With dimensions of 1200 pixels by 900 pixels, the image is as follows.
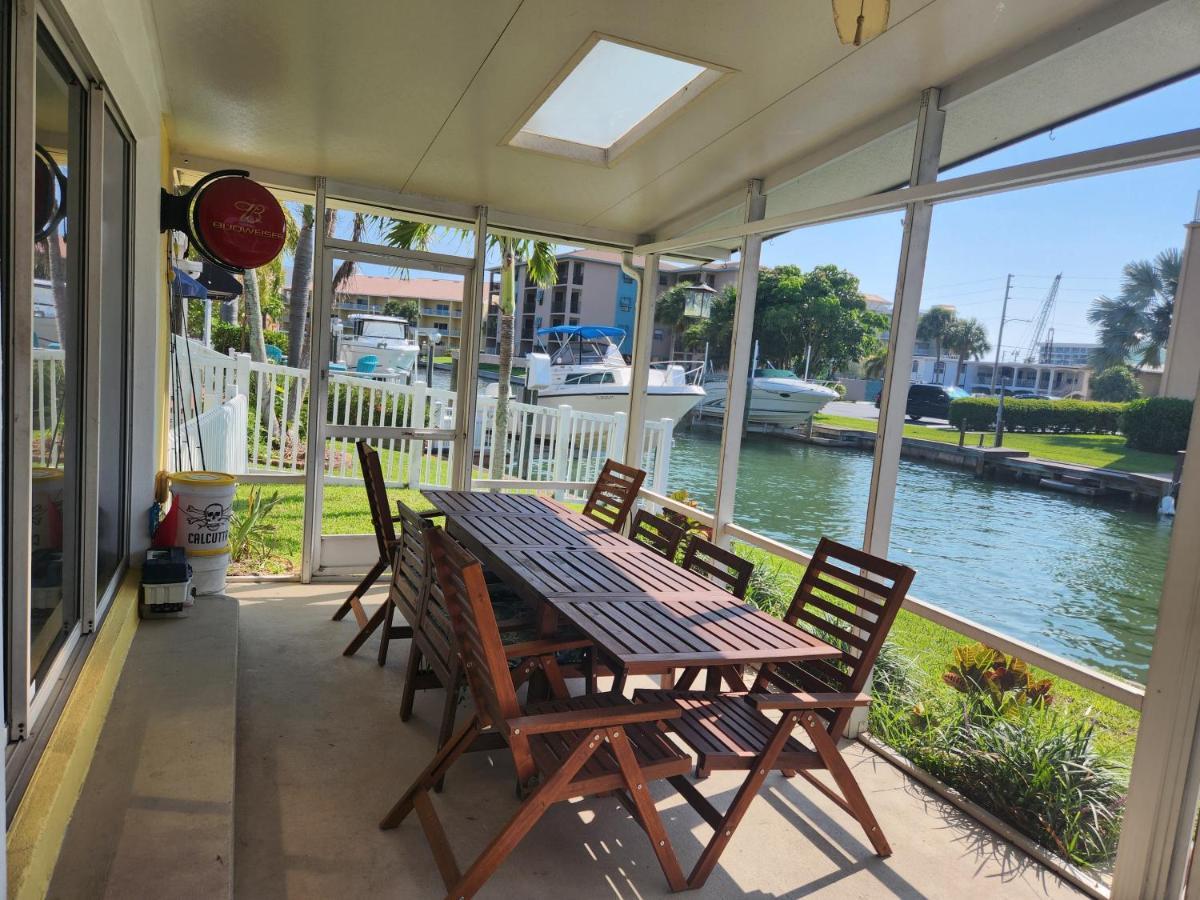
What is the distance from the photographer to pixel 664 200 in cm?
530

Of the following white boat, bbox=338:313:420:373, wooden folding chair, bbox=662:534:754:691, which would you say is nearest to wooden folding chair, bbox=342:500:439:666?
wooden folding chair, bbox=662:534:754:691

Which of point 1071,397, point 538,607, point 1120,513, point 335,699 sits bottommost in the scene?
point 335,699

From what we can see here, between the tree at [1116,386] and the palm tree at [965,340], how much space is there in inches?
23.6

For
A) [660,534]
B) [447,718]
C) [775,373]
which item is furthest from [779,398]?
[447,718]

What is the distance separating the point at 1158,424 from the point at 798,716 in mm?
1678

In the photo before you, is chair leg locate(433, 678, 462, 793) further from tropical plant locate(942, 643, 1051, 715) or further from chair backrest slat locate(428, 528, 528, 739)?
tropical plant locate(942, 643, 1051, 715)

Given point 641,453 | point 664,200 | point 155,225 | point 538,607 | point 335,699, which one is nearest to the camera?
point 538,607

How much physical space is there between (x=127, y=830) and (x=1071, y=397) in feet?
11.8

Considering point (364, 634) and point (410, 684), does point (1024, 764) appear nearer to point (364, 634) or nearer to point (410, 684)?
point (410, 684)

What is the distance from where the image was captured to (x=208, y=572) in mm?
4172

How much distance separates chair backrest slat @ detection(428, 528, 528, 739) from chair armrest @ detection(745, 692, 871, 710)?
2.50ft

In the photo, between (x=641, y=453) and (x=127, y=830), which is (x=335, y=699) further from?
(x=641, y=453)

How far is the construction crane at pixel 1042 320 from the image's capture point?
11.2ft

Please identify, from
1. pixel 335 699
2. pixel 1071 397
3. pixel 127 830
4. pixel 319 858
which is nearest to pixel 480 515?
pixel 335 699
